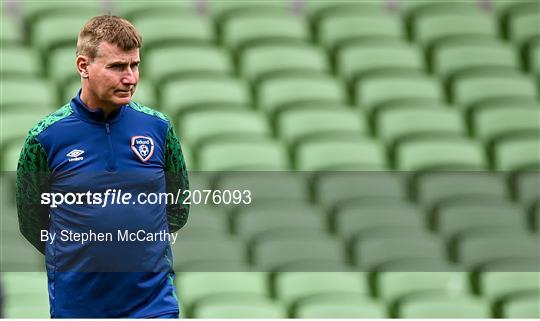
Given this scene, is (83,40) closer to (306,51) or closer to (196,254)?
(196,254)

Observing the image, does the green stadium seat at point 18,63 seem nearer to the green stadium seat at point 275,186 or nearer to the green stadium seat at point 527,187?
the green stadium seat at point 275,186

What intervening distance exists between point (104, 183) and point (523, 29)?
5.70 meters

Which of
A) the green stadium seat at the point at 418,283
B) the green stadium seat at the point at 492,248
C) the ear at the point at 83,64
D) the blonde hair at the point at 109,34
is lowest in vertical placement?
the green stadium seat at the point at 418,283

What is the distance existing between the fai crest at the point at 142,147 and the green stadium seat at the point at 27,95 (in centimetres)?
412

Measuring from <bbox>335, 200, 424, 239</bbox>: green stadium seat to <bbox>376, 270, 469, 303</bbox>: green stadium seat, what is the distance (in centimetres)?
38

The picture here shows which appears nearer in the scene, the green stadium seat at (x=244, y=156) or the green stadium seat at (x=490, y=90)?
the green stadium seat at (x=244, y=156)

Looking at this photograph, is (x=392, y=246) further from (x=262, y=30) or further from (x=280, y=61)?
(x=262, y=30)

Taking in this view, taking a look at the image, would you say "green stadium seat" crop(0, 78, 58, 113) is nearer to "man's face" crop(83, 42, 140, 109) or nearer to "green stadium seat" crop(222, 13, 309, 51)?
"green stadium seat" crop(222, 13, 309, 51)

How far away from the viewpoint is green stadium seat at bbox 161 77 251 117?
7.10 m

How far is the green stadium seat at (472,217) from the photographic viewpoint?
21.5 feet

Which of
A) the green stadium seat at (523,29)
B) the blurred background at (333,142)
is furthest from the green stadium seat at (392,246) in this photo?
the green stadium seat at (523,29)

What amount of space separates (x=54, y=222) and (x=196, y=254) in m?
3.06

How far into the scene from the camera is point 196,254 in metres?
6.00

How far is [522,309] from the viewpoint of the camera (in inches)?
232
